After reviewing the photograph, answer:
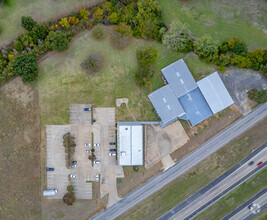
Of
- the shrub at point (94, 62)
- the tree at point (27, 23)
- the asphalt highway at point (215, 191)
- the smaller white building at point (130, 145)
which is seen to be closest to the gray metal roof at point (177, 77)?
the smaller white building at point (130, 145)

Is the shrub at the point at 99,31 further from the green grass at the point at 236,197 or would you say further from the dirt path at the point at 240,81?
the green grass at the point at 236,197

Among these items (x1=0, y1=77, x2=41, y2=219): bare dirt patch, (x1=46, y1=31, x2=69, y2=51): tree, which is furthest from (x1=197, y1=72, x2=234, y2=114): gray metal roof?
(x1=0, y1=77, x2=41, y2=219): bare dirt patch

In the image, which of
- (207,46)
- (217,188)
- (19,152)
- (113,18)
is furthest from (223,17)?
(19,152)

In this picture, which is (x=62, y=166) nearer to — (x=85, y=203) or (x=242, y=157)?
(x=85, y=203)

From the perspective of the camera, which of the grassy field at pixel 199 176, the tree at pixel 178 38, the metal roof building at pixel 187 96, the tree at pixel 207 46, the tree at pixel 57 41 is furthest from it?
the grassy field at pixel 199 176

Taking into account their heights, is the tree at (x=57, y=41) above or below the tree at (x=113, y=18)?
below

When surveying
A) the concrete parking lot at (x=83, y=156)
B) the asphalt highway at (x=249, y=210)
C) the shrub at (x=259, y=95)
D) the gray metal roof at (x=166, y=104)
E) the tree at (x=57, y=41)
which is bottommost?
the asphalt highway at (x=249, y=210)
